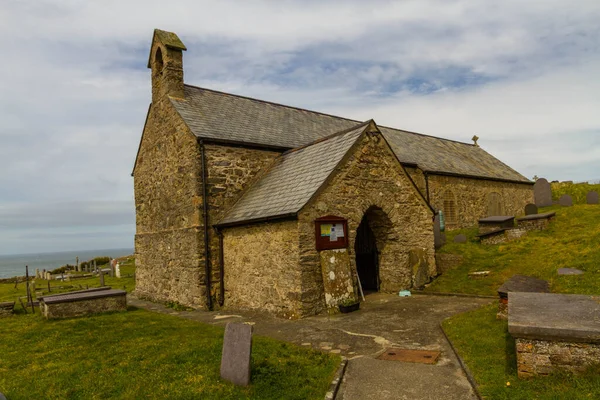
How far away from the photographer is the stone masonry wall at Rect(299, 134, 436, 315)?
1101 cm

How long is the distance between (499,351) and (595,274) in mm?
6071

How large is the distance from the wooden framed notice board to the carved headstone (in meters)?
20.1

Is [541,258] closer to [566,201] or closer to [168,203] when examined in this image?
[566,201]

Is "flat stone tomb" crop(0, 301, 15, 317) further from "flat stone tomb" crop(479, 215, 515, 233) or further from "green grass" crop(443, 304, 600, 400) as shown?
"flat stone tomb" crop(479, 215, 515, 233)

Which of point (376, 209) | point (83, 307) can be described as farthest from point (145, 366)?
point (376, 209)

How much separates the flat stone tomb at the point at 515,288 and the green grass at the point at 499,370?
267 mm

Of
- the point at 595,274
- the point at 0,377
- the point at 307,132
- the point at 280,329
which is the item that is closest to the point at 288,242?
the point at 280,329

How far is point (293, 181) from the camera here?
1316 centimetres

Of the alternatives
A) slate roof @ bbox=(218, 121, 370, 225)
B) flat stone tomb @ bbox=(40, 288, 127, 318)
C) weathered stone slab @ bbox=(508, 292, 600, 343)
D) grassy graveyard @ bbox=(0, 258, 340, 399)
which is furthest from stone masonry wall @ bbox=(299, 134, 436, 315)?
flat stone tomb @ bbox=(40, 288, 127, 318)

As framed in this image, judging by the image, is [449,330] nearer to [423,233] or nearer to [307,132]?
[423,233]

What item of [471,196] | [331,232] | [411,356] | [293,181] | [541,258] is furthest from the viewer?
[471,196]

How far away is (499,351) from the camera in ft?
21.9

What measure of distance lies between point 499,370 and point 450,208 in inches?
789

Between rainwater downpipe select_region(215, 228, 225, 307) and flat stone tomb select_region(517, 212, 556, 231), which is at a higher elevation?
flat stone tomb select_region(517, 212, 556, 231)
